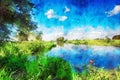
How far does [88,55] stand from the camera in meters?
4.64

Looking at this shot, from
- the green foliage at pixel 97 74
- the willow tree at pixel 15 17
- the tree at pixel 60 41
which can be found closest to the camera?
the green foliage at pixel 97 74

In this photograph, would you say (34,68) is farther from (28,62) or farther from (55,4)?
(55,4)

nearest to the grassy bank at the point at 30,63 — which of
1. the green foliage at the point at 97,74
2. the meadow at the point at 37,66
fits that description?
the meadow at the point at 37,66

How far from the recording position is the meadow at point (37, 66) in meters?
4.57

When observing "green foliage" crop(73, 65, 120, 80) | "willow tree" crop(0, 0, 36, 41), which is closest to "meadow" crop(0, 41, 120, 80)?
"green foliage" crop(73, 65, 120, 80)

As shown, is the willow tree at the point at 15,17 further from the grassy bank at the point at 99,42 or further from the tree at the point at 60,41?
the grassy bank at the point at 99,42

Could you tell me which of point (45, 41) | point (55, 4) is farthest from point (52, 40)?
point (55, 4)

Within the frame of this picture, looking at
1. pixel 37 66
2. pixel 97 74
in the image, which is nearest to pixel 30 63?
pixel 37 66

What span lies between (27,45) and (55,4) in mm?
544

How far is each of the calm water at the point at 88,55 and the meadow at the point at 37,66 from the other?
5cm

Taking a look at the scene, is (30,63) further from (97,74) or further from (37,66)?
(97,74)

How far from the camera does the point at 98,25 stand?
15.4 ft

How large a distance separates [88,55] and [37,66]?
55 cm

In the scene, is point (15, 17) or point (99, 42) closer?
point (99, 42)
